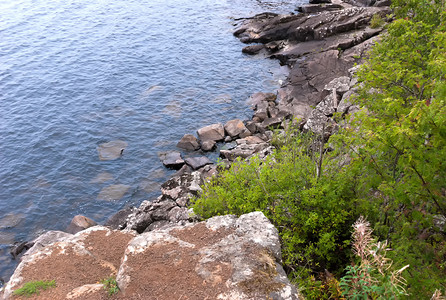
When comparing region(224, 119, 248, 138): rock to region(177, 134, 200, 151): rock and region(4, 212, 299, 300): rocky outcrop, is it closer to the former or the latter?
region(177, 134, 200, 151): rock

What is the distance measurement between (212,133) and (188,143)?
7.36 feet

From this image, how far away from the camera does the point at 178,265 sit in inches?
390

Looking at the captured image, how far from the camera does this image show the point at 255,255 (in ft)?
32.3

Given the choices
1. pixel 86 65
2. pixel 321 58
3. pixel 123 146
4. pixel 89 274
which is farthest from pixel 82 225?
pixel 321 58

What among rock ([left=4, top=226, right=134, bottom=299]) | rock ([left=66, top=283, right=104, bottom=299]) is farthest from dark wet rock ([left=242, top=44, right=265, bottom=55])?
rock ([left=66, top=283, right=104, bottom=299])

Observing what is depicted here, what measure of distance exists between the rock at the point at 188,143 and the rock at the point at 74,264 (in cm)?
1506

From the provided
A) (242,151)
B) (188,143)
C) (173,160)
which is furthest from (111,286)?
(188,143)

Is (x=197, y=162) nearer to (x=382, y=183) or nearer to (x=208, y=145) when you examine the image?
(x=208, y=145)

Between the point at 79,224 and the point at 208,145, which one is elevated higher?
the point at 208,145

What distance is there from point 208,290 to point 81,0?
6067 cm

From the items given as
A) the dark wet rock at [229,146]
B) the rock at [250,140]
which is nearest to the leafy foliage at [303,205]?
the rock at [250,140]

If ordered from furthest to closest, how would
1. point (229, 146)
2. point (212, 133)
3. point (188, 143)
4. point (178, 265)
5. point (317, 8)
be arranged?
point (317, 8) < point (212, 133) < point (188, 143) < point (229, 146) < point (178, 265)

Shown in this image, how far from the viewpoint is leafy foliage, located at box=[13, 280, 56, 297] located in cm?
1002

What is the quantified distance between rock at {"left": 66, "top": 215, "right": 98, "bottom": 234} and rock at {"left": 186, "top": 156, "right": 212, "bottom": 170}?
7985mm
